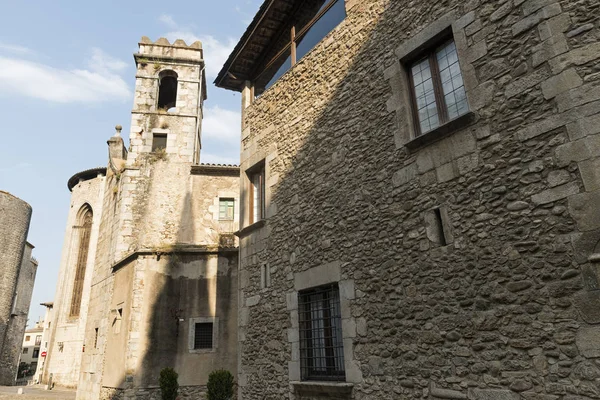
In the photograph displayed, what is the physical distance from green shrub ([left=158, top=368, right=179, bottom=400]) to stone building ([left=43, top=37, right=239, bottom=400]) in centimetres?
39

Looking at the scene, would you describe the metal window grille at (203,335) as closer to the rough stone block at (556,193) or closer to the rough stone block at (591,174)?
the rough stone block at (556,193)

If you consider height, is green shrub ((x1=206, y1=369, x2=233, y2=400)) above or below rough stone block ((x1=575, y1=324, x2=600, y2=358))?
below

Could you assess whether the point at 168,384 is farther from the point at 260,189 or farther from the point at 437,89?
the point at 437,89

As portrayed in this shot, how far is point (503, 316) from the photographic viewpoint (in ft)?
12.4

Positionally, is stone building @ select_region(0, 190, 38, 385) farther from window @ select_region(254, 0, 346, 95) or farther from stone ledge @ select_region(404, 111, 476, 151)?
stone ledge @ select_region(404, 111, 476, 151)

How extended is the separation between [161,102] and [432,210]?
1651 cm

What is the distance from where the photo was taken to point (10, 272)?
88.1 feet

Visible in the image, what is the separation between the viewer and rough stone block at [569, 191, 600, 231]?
3.34 m

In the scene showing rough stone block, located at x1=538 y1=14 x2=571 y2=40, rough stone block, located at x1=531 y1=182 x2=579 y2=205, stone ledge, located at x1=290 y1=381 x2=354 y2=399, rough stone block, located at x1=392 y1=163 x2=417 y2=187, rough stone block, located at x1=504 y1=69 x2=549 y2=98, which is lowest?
stone ledge, located at x1=290 y1=381 x2=354 y2=399

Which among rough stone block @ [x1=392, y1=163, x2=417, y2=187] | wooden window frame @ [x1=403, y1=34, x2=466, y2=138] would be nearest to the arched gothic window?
rough stone block @ [x1=392, y1=163, x2=417, y2=187]

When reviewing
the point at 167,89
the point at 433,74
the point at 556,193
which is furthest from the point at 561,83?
the point at 167,89

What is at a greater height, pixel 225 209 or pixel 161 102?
pixel 161 102

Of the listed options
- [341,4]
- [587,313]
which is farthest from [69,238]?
[587,313]

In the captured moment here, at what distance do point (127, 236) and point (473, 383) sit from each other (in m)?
12.2
